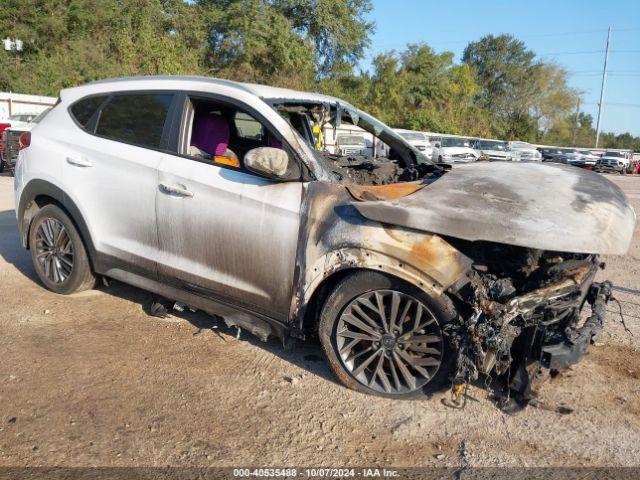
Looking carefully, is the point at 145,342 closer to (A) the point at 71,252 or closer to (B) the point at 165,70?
(A) the point at 71,252

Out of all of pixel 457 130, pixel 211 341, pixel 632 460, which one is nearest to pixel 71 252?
pixel 211 341

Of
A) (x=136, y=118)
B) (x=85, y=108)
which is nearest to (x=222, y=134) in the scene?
(x=136, y=118)

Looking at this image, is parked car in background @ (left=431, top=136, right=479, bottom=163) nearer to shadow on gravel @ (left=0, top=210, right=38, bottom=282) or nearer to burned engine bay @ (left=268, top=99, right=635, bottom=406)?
shadow on gravel @ (left=0, top=210, right=38, bottom=282)

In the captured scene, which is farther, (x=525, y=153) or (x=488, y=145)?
(x=525, y=153)

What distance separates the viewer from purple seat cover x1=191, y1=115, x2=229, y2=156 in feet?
13.9

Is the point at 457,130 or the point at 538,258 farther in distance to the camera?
the point at 457,130

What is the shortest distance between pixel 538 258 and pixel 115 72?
32766 millimetres

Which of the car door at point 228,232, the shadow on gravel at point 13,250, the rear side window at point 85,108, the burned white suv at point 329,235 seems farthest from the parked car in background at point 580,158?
the car door at point 228,232

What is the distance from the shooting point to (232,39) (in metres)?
35.8

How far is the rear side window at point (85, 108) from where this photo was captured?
4598 mm

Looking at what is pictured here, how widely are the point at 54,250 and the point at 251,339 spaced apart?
2.03 metres

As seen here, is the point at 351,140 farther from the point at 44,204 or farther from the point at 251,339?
the point at 44,204

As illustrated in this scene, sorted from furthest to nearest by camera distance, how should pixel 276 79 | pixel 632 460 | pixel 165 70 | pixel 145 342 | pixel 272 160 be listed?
1. pixel 276 79
2. pixel 165 70
3. pixel 145 342
4. pixel 272 160
5. pixel 632 460

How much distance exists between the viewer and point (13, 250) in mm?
6520
